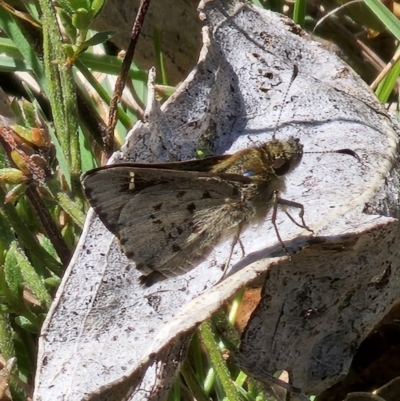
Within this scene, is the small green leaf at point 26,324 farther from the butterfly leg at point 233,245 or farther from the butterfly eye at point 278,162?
the butterfly eye at point 278,162

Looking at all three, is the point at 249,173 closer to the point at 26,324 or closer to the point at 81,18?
the point at 81,18

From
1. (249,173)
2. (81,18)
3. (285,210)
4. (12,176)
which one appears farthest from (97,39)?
(285,210)

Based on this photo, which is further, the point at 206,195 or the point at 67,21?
the point at 67,21

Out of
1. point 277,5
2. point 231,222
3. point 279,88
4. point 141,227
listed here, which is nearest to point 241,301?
point 231,222

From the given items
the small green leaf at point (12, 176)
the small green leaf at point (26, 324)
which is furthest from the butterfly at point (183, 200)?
the small green leaf at point (26, 324)

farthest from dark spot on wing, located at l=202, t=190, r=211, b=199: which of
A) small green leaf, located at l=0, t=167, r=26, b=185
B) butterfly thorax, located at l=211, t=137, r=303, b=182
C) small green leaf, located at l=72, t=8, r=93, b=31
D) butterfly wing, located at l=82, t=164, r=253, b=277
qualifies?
small green leaf, located at l=72, t=8, r=93, b=31

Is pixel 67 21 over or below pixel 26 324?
over

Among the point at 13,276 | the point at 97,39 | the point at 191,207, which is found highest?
the point at 97,39
